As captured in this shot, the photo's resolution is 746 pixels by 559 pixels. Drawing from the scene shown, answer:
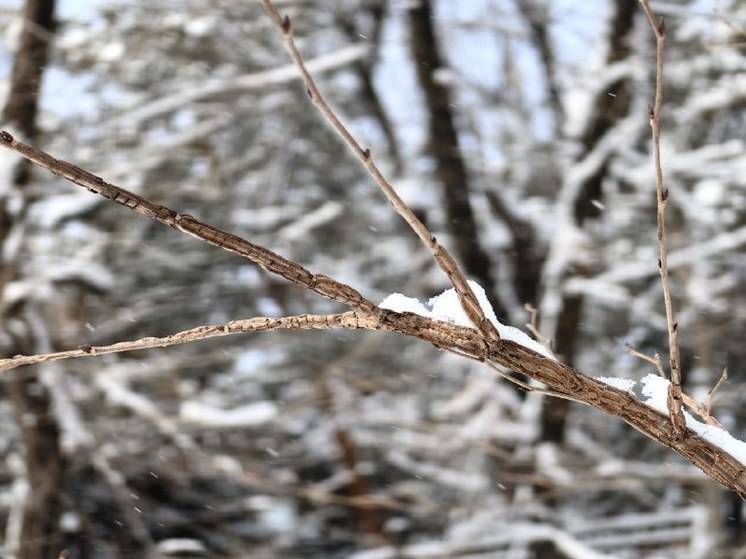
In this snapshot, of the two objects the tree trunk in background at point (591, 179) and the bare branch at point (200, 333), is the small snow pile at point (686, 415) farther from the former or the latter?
the tree trunk in background at point (591, 179)

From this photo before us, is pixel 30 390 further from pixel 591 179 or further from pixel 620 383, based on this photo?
pixel 620 383

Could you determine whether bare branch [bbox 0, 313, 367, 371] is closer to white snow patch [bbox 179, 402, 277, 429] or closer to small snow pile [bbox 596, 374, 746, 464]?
small snow pile [bbox 596, 374, 746, 464]

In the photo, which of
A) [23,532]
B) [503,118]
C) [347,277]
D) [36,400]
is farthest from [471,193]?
[23,532]

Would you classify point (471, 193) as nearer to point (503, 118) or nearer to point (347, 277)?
point (503, 118)

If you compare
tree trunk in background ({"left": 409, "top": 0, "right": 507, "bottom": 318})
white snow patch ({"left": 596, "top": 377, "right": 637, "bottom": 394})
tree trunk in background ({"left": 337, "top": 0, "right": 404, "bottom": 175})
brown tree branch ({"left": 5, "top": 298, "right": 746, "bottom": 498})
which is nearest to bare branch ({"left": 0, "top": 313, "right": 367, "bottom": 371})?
brown tree branch ({"left": 5, "top": 298, "right": 746, "bottom": 498})

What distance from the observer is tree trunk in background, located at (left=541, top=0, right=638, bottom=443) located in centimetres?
435

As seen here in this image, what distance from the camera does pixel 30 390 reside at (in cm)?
412

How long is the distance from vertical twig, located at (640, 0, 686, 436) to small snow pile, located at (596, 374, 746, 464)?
29mm

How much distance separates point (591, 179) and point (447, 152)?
864 mm

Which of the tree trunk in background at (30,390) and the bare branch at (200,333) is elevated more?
the tree trunk in background at (30,390)

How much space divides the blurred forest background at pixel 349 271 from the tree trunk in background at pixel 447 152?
0.06 ft

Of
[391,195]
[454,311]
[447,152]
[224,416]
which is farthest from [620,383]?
[447,152]

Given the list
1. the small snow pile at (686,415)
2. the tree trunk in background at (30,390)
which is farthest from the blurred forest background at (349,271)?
the small snow pile at (686,415)

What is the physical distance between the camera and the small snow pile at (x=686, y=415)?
0.97m
